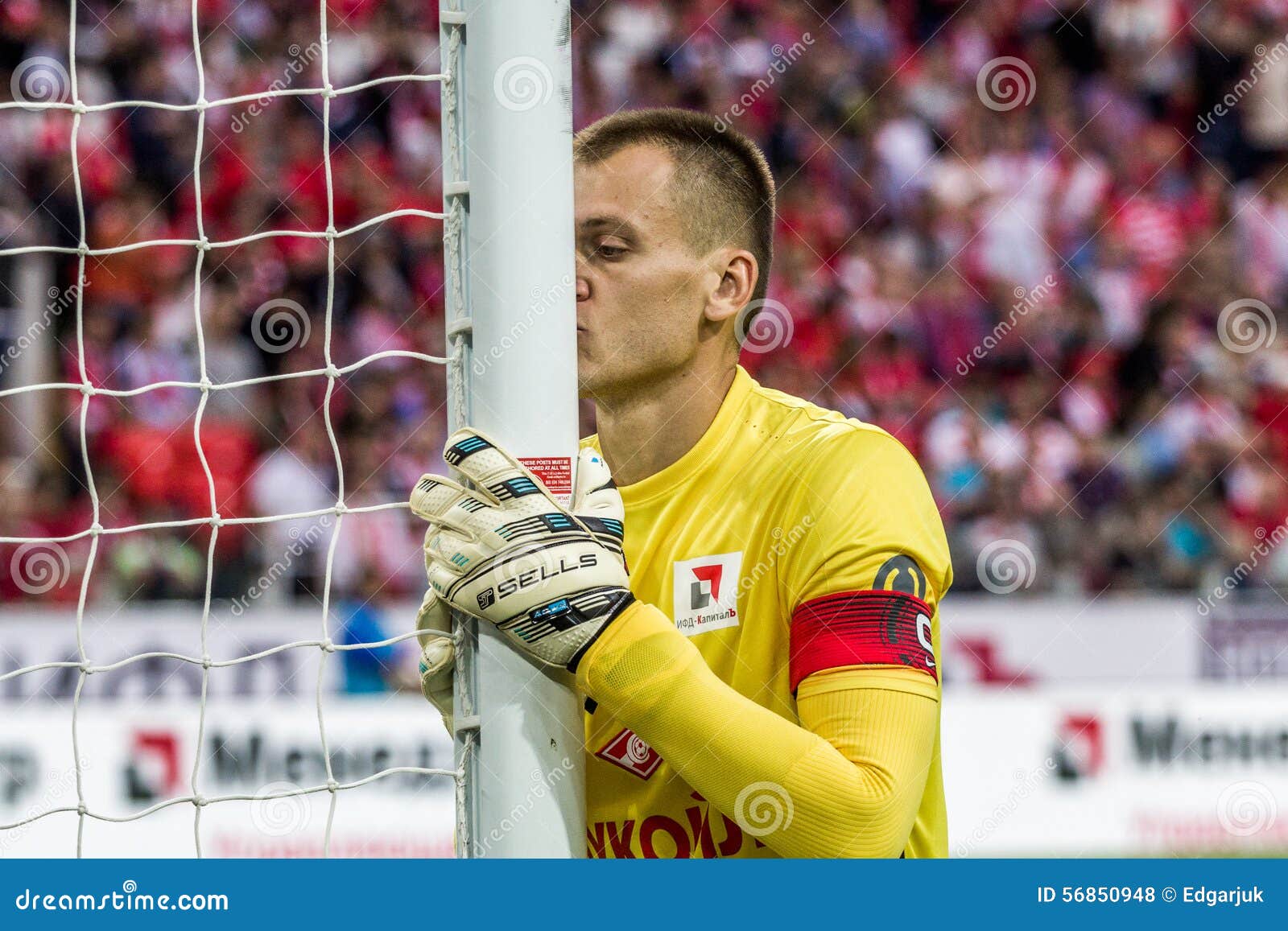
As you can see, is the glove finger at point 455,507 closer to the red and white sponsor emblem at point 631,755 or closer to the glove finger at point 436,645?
the glove finger at point 436,645

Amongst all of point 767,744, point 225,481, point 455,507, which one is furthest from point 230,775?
point 767,744

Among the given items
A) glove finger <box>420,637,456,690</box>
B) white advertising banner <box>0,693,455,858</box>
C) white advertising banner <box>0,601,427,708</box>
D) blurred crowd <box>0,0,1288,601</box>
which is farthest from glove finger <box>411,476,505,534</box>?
blurred crowd <box>0,0,1288,601</box>

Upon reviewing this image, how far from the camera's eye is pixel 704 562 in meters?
2.89

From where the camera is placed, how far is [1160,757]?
803cm

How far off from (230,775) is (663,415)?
5.21 meters

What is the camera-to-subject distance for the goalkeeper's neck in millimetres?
3104

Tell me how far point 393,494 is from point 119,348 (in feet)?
6.76

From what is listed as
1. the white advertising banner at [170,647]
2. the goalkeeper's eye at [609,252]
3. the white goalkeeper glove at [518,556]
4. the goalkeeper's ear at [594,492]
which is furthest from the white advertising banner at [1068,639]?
the white goalkeeper glove at [518,556]

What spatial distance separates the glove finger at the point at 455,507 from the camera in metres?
2.46

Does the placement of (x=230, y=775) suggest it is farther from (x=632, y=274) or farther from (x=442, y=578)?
(x=442, y=578)

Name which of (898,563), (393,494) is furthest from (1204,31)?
(898,563)

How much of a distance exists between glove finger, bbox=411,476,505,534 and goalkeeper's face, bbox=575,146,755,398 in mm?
568

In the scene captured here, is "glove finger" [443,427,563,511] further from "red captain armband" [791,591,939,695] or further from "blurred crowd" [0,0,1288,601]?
"blurred crowd" [0,0,1288,601]

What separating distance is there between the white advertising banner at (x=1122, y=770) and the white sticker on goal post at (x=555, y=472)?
5750mm
